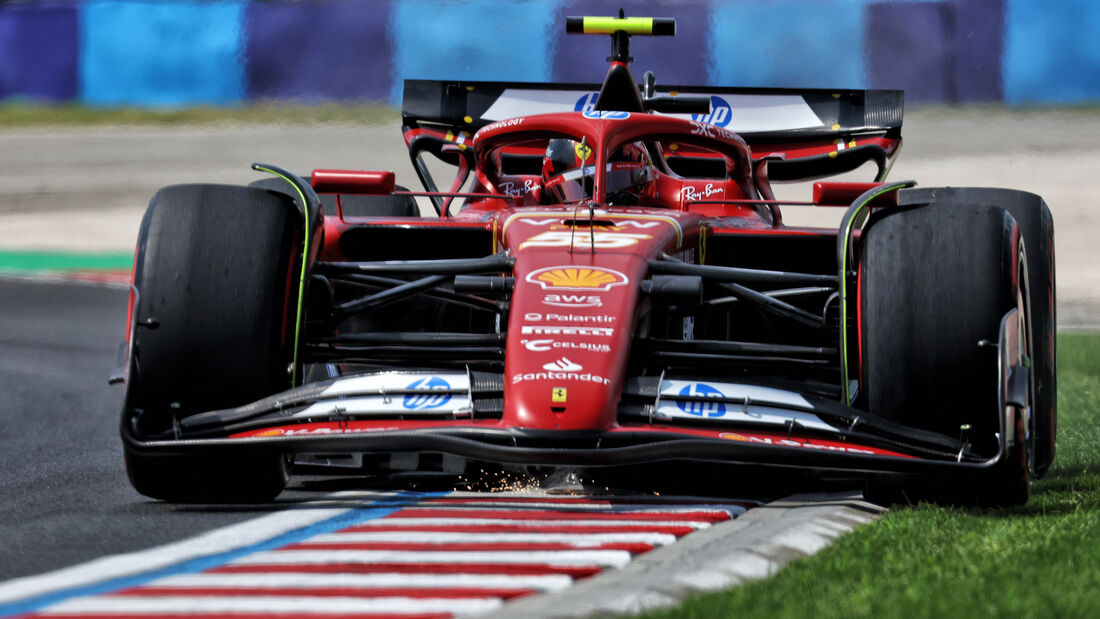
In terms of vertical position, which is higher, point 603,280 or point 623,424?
point 603,280

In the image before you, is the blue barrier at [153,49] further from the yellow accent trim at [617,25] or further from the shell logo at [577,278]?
the shell logo at [577,278]

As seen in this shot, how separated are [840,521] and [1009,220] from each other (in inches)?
50.6

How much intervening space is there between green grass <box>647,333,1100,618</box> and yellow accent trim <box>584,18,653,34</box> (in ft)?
11.5

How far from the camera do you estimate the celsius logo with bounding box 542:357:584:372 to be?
5328 mm

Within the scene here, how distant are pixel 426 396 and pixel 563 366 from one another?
480mm

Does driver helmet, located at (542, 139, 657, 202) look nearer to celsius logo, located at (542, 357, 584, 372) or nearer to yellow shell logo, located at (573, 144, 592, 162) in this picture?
yellow shell logo, located at (573, 144, 592, 162)

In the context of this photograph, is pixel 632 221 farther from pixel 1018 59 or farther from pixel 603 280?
pixel 1018 59

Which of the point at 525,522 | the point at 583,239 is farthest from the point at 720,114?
the point at 525,522

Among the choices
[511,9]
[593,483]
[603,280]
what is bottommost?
[593,483]

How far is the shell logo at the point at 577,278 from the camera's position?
572 cm

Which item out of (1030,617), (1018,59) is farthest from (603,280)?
(1018,59)

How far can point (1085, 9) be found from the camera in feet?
78.7

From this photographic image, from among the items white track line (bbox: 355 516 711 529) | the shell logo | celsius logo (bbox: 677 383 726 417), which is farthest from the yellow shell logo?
white track line (bbox: 355 516 711 529)

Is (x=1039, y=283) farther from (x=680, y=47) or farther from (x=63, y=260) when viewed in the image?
(x=680, y=47)
